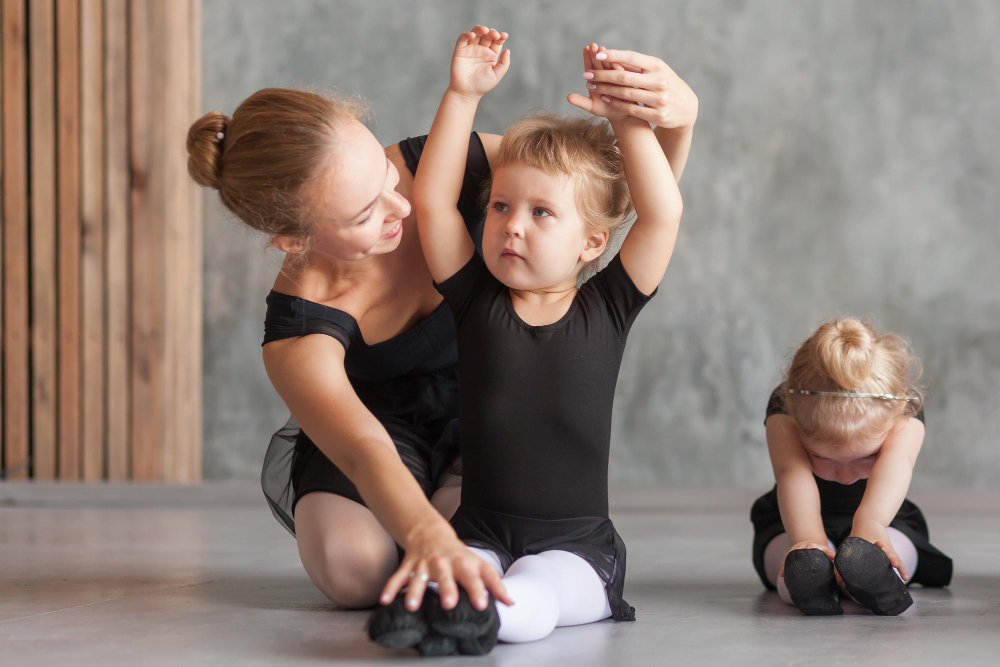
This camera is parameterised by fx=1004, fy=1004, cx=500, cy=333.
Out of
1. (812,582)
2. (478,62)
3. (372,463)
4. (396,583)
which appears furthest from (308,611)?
(478,62)

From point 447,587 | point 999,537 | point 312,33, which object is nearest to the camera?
point 447,587

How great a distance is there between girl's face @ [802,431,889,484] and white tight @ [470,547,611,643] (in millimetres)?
459

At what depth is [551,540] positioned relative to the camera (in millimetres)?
1316

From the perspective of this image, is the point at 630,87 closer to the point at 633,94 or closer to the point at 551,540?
the point at 633,94

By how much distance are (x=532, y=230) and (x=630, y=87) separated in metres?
0.22

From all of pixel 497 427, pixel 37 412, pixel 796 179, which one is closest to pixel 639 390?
pixel 796 179

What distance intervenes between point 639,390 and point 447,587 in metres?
2.81

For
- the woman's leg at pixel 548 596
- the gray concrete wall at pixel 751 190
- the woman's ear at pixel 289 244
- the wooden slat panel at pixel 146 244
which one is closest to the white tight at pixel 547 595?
the woman's leg at pixel 548 596

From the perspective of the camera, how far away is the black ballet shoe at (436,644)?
1020mm

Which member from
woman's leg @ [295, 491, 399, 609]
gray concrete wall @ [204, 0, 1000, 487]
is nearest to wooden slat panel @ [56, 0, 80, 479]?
gray concrete wall @ [204, 0, 1000, 487]

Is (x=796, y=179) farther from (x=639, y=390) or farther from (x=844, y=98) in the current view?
(x=639, y=390)

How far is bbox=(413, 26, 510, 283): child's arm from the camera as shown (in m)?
1.35

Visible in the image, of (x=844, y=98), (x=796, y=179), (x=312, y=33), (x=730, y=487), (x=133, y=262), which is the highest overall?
(x=312, y=33)

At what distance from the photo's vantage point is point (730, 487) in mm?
3580
